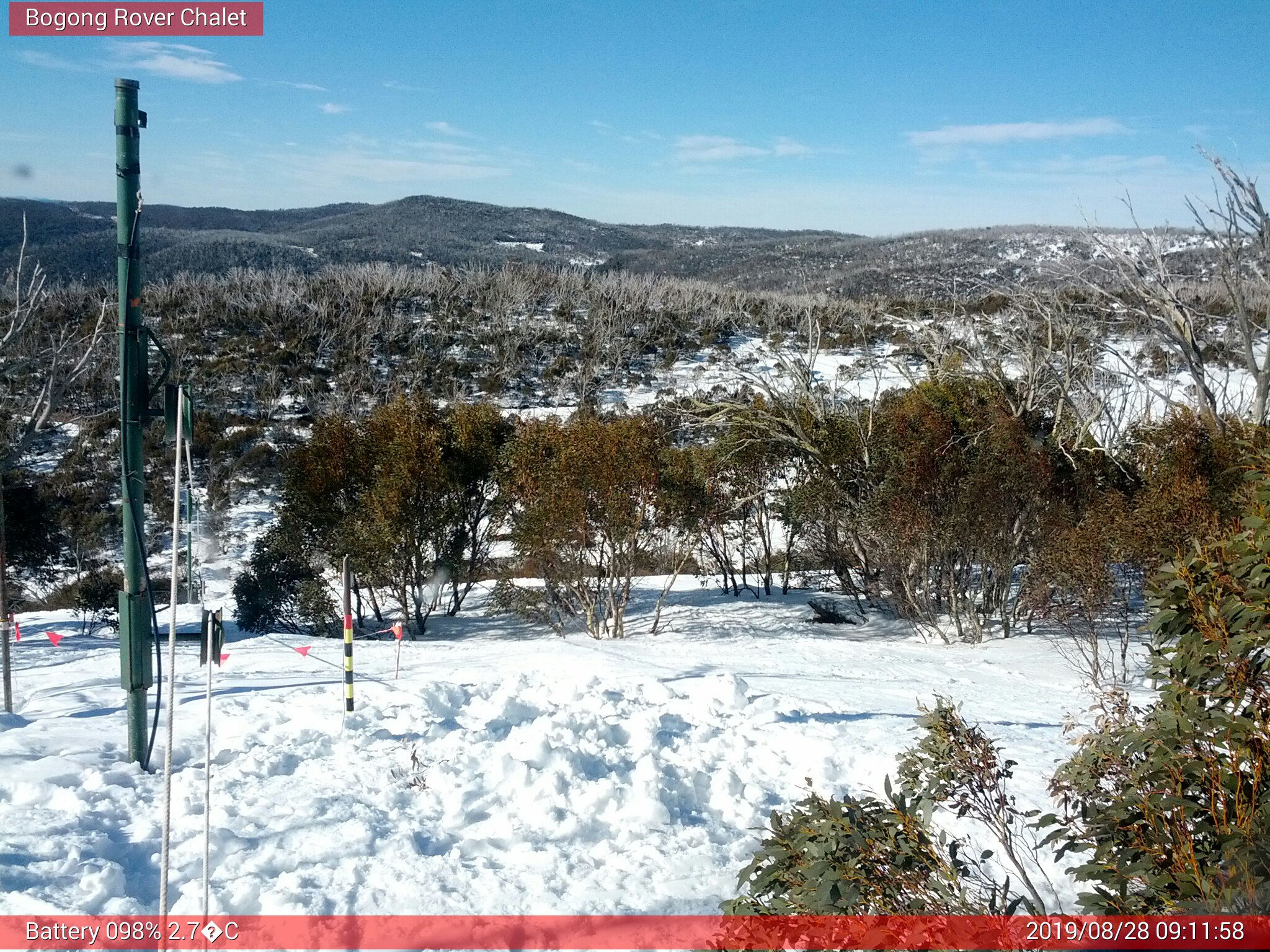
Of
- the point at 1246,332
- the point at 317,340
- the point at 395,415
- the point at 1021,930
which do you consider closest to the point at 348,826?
the point at 1021,930

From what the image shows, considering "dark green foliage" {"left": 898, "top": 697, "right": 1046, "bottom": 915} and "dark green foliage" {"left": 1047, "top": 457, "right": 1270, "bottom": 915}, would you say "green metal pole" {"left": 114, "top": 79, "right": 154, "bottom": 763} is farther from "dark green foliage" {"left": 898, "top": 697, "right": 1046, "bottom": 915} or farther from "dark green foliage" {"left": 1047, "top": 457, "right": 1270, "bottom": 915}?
"dark green foliage" {"left": 1047, "top": 457, "right": 1270, "bottom": 915}

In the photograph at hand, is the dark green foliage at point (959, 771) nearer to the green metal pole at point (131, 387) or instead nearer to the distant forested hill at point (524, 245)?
the green metal pole at point (131, 387)

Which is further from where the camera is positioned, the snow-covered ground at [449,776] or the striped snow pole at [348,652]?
the striped snow pole at [348,652]

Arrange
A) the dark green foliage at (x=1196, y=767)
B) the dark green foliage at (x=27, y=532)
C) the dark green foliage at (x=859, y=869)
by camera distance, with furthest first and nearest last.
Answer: the dark green foliage at (x=27, y=532) → the dark green foliage at (x=859, y=869) → the dark green foliage at (x=1196, y=767)

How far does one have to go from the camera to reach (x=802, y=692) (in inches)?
338

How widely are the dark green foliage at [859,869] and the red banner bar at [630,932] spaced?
6 cm

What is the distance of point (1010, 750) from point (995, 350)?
17148mm

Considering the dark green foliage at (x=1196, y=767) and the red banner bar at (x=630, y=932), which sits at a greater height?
the dark green foliage at (x=1196, y=767)

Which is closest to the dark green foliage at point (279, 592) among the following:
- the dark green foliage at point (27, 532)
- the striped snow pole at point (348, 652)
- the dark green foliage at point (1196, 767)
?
the dark green foliage at point (27, 532)

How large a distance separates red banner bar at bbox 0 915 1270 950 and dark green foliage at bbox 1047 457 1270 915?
139mm

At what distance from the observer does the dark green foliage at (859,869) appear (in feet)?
7.65

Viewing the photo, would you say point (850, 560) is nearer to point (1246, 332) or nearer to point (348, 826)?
point (1246, 332)

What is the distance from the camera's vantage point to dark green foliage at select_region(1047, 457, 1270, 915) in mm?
2150

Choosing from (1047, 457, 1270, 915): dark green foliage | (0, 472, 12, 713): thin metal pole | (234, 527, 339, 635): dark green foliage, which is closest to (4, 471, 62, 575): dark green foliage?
(234, 527, 339, 635): dark green foliage
